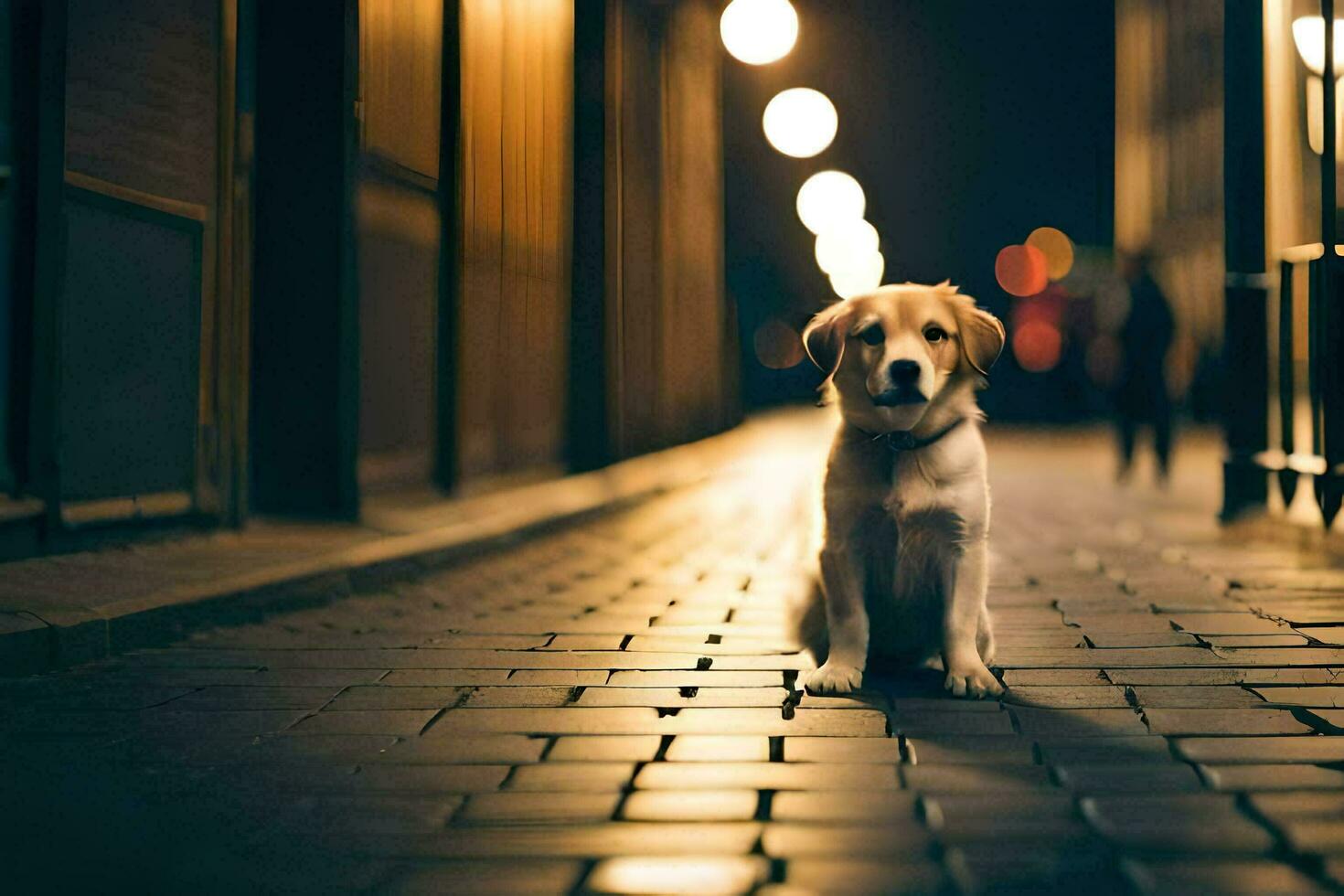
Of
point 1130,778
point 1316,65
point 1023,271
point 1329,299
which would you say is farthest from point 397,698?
point 1023,271

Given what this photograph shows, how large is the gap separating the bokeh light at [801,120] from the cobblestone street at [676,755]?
474 inches

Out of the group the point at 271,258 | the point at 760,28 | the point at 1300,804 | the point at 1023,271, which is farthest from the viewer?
the point at 1023,271

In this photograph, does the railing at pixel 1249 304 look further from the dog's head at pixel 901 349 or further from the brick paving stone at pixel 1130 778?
the brick paving stone at pixel 1130 778

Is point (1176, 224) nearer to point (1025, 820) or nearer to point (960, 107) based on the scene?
point (960, 107)

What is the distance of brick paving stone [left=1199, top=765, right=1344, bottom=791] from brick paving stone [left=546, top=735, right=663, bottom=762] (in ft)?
4.14

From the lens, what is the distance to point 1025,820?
Result: 3053 mm

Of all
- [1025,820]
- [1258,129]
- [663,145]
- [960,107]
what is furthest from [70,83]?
[960,107]

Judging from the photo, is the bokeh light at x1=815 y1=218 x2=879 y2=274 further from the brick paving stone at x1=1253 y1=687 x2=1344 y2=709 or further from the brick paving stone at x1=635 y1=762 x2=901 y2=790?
the brick paving stone at x1=635 y1=762 x2=901 y2=790

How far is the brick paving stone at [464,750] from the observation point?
3.60 metres

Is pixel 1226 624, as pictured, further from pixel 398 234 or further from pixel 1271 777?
pixel 398 234

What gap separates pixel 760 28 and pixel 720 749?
11.0m

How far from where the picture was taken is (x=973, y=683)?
425cm

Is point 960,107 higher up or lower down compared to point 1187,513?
higher up

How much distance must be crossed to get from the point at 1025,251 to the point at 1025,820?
235 ft
